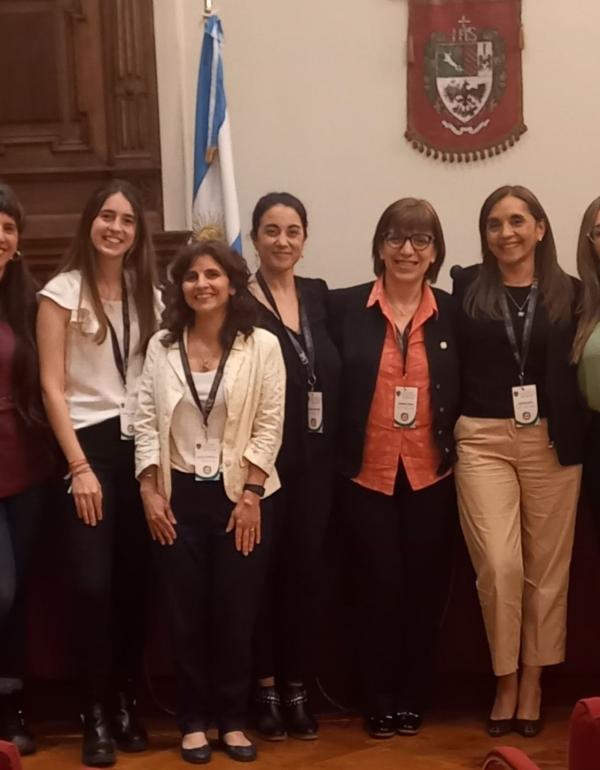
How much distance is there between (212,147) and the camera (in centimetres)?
558

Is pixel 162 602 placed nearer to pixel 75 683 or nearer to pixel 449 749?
pixel 75 683

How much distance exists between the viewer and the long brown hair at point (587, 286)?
3.01 meters

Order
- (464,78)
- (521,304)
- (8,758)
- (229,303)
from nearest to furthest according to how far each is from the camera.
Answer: (8,758), (229,303), (521,304), (464,78)

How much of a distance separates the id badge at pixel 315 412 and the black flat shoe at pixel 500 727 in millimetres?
1003

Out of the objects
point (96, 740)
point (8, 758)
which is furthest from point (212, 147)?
point (8, 758)

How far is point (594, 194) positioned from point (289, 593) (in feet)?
11.6

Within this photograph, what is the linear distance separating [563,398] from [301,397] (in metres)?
0.73

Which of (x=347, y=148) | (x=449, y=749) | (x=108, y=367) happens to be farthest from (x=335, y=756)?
(x=347, y=148)

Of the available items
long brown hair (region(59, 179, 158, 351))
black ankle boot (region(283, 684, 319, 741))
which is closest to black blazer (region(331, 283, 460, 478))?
long brown hair (region(59, 179, 158, 351))

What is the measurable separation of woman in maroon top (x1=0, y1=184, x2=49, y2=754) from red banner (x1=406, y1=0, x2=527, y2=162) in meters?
3.31

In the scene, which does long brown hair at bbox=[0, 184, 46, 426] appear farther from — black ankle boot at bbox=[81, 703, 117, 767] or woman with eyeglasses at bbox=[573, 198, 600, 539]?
woman with eyeglasses at bbox=[573, 198, 600, 539]

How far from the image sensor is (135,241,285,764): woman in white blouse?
2859 millimetres

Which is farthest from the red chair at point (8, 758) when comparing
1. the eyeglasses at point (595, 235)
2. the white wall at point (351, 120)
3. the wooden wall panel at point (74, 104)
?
the white wall at point (351, 120)

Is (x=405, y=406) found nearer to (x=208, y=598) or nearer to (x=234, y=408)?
(x=234, y=408)
